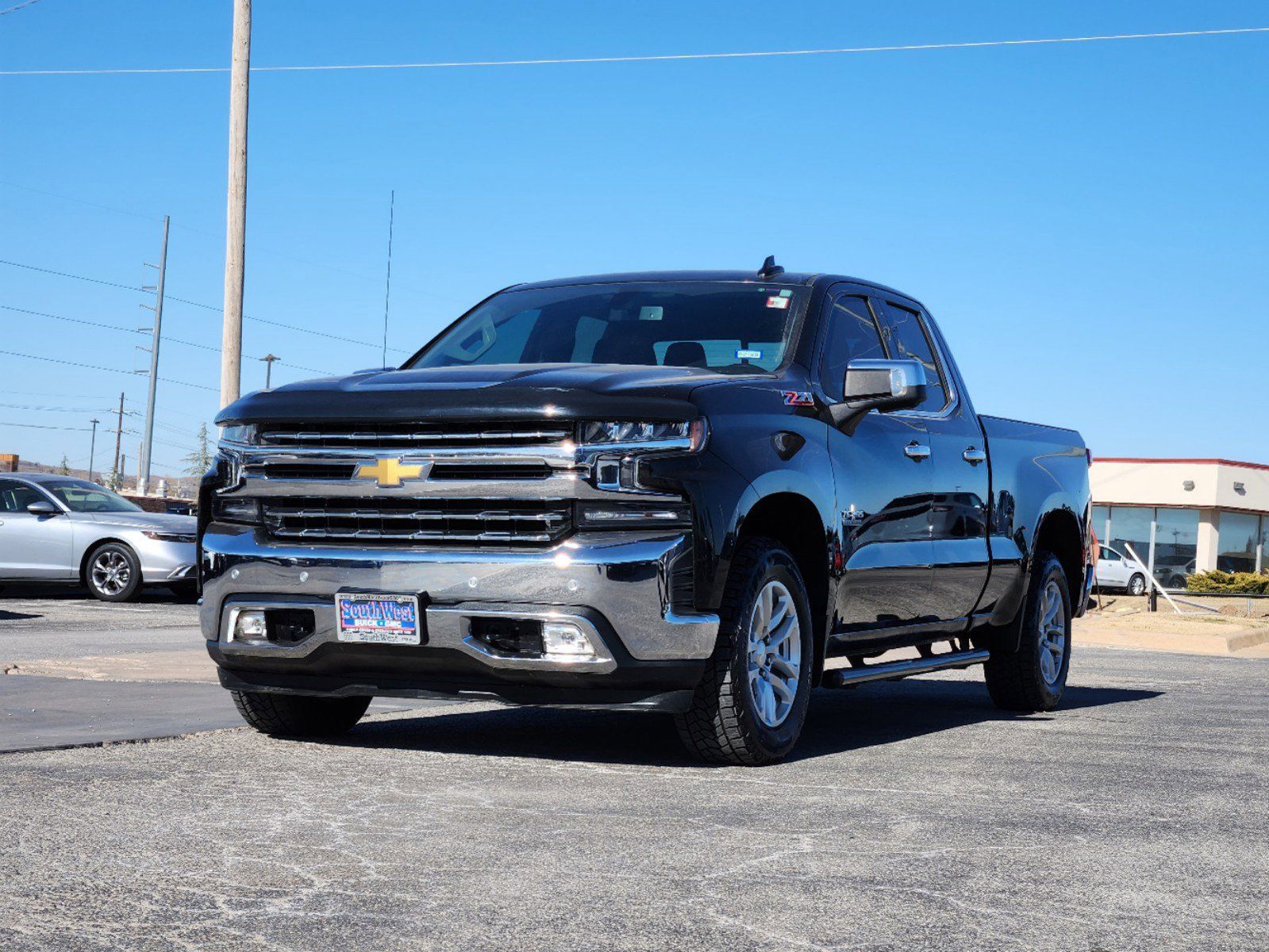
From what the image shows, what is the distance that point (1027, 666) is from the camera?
936 cm

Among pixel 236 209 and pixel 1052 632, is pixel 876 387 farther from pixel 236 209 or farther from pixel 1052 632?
pixel 236 209

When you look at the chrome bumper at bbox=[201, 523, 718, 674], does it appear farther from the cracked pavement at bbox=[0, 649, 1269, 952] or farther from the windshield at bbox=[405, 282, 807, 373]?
the windshield at bbox=[405, 282, 807, 373]

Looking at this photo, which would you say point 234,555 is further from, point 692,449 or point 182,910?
point 182,910

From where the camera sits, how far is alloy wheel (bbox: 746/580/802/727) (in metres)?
6.48

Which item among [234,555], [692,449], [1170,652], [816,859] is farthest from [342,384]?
[1170,652]

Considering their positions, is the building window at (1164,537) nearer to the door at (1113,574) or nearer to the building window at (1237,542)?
the building window at (1237,542)

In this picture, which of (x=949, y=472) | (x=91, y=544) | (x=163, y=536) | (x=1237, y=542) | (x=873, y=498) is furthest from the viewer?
(x=1237, y=542)

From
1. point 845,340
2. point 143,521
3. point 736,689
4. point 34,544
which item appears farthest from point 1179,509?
point 736,689

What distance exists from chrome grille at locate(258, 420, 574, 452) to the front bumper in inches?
15.2

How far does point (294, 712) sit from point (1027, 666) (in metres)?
4.24

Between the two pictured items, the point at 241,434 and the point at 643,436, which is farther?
the point at 241,434

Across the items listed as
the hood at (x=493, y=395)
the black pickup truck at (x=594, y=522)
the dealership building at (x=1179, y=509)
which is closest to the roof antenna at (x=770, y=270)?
the black pickup truck at (x=594, y=522)

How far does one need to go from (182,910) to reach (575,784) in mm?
2238

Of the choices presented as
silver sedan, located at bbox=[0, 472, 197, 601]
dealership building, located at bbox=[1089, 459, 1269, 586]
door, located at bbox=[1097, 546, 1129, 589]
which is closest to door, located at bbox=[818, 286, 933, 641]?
silver sedan, located at bbox=[0, 472, 197, 601]
